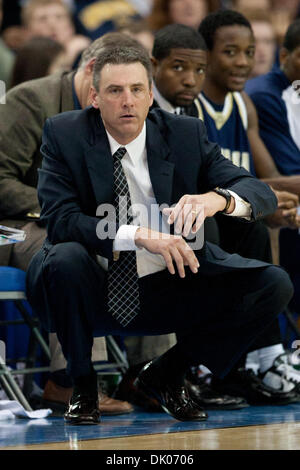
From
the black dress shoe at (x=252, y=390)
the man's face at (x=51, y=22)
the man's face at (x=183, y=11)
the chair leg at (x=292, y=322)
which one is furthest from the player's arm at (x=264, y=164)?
the man's face at (x=51, y=22)

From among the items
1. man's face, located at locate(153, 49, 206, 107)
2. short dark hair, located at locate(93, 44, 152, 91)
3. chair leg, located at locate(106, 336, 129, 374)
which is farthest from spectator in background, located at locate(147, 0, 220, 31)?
short dark hair, located at locate(93, 44, 152, 91)

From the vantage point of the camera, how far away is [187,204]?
113 inches

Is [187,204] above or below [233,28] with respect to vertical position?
below

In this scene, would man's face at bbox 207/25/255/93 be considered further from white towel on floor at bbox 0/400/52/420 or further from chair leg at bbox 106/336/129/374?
white towel on floor at bbox 0/400/52/420

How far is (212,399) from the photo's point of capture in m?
3.64

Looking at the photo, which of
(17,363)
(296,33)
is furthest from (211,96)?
(17,363)

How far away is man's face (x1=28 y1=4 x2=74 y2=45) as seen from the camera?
635cm

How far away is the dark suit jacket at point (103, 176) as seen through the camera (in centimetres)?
304

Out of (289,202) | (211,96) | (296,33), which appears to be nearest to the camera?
(289,202)

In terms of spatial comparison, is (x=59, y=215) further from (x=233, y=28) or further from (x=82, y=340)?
(x=233, y=28)

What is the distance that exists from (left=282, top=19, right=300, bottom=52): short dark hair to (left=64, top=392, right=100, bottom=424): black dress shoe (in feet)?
8.39

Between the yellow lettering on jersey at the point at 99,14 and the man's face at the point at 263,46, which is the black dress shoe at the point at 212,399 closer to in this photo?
the man's face at the point at 263,46

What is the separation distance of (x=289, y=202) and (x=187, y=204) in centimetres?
127

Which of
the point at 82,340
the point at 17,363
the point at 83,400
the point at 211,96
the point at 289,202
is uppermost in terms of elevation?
the point at 211,96
